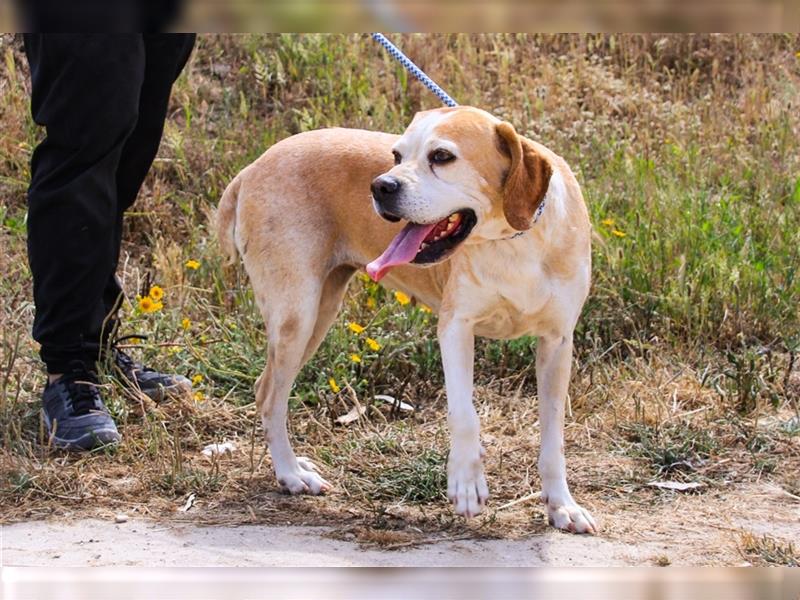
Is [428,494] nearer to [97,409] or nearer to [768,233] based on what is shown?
[97,409]

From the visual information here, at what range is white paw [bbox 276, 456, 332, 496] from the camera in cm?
411

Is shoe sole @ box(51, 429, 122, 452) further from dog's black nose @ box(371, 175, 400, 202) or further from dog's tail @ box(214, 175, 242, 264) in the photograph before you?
dog's black nose @ box(371, 175, 400, 202)

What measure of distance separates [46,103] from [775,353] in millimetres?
3117

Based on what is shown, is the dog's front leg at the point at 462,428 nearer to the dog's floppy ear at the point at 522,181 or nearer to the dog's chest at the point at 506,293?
the dog's chest at the point at 506,293

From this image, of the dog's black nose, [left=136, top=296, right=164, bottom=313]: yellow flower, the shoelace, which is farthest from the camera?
[left=136, top=296, right=164, bottom=313]: yellow flower

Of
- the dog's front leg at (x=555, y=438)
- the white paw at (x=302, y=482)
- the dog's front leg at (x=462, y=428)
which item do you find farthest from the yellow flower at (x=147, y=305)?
the dog's front leg at (x=555, y=438)

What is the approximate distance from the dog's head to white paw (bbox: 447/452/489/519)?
608 millimetres

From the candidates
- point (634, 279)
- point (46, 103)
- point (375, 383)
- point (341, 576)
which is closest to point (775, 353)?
point (634, 279)

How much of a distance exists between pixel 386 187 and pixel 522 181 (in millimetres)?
408

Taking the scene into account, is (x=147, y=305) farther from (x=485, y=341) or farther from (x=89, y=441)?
(x=485, y=341)

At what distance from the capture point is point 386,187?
11.1 ft

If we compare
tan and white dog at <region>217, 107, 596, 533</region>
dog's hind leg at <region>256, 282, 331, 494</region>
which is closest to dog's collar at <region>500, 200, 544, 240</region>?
tan and white dog at <region>217, 107, 596, 533</region>

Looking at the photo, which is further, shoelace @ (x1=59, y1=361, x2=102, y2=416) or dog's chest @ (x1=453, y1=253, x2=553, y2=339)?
shoelace @ (x1=59, y1=361, x2=102, y2=416)

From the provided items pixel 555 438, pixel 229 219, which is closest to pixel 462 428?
pixel 555 438
